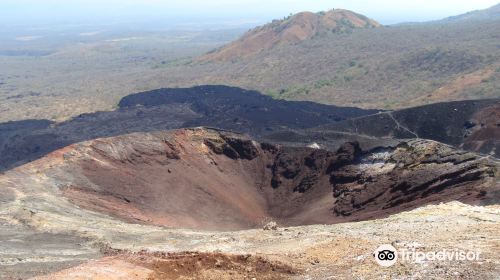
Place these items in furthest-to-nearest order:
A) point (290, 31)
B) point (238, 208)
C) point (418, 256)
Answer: point (290, 31) → point (238, 208) → point (418, 256)

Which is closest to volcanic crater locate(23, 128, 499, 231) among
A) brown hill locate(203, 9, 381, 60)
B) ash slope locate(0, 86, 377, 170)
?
ash slope locate(0, 86, 377, 170)

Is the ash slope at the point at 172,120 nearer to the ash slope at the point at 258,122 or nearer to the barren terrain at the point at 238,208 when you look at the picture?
the ash slope at the point at 258,122

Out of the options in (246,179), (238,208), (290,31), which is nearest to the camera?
(238,208)

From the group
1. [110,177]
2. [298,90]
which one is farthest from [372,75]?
[110,177]

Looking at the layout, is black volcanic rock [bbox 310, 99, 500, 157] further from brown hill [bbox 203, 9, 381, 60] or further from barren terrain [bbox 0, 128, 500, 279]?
brown hill [bbox 203, 9, 381, 60]

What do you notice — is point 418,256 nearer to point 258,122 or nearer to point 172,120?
point 258,122

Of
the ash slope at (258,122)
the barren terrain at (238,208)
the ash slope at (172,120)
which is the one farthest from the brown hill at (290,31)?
the barren terrain at (238,208)

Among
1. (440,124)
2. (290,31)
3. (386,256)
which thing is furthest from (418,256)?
(290,31)
